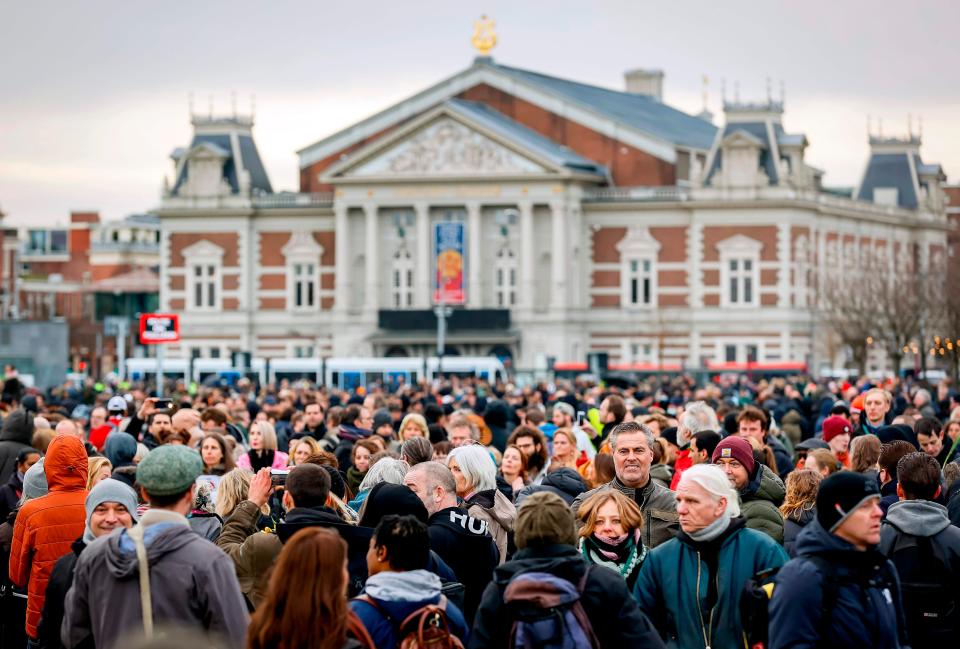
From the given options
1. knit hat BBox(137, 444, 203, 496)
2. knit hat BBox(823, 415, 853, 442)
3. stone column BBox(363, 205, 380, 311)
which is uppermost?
stone column BBox(363, 205, 380, 311)

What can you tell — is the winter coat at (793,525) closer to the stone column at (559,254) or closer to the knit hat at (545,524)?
the knit hat at (545,524)

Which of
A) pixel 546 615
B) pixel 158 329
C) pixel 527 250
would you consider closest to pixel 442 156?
pixel 527 250

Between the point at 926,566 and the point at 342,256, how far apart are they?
67.0 m

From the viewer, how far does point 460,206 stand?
247ft

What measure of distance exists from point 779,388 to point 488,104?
44.9 meters

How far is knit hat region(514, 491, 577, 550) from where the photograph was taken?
815cm

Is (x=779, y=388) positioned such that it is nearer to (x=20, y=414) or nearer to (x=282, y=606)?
(x=20, y=414)

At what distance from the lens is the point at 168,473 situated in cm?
847

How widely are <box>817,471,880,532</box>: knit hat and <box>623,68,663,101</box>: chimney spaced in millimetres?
94923

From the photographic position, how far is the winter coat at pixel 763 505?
10.9m

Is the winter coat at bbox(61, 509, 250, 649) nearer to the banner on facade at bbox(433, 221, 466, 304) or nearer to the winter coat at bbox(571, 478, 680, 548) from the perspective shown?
the winter coat at bbox(571, 478, 680, 548)

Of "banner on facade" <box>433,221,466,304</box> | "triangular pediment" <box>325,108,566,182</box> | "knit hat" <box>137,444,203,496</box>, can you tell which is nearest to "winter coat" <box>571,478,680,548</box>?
"knit hat" <box>137,444,203,496</box>

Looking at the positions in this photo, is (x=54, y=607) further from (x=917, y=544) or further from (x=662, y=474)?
(x=662, y=474)

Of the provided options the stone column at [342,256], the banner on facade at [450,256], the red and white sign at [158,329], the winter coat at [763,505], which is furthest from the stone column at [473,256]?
the winter coat at [763,505]
